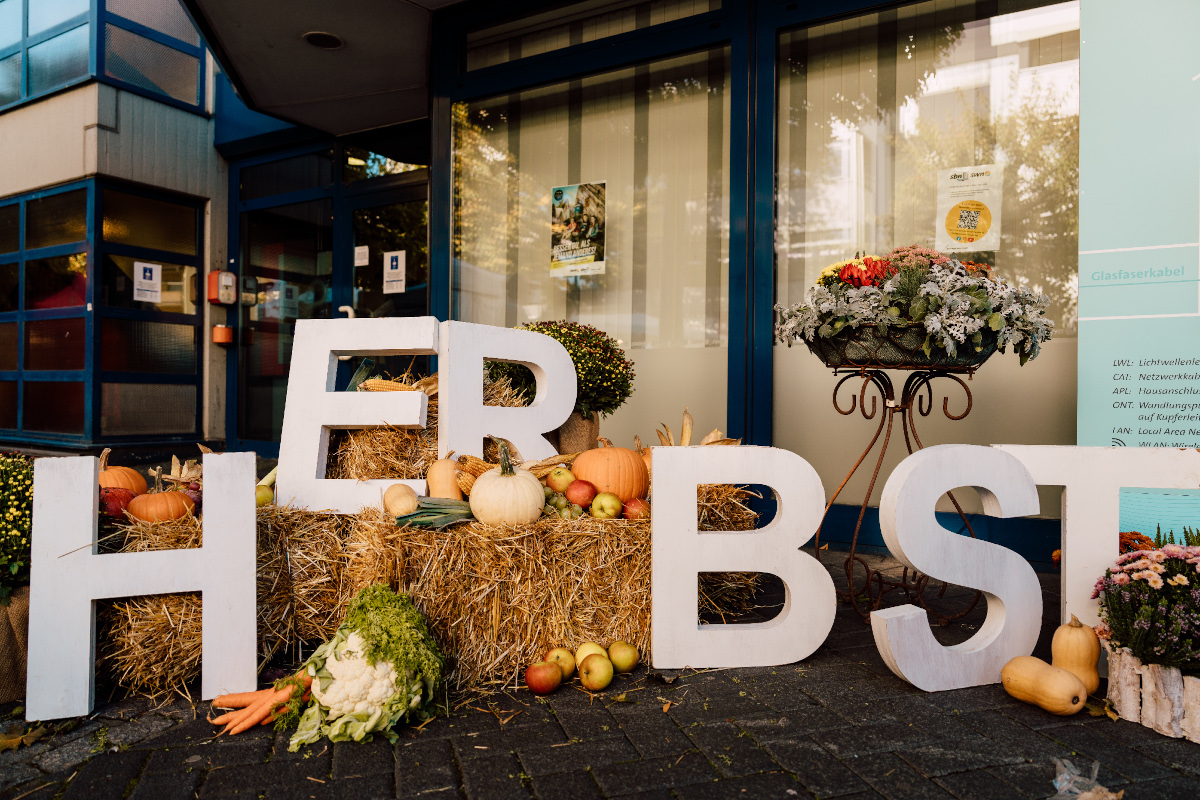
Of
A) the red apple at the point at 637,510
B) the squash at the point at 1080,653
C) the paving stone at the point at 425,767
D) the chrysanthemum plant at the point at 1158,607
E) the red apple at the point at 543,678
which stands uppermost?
the red apple at the point at 637,510

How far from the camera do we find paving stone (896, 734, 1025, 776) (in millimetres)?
1778

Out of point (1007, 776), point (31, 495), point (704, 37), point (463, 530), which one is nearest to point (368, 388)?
point (463, 530)

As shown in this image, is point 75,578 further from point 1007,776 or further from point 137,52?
point 137,52

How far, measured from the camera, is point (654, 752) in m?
1.84

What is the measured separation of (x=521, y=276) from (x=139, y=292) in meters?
4.60

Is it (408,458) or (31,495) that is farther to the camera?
(408,458)

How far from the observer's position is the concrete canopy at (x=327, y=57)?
5117mm

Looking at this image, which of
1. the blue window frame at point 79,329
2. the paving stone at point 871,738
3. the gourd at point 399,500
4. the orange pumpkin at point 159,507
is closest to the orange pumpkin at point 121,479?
the orange pumpkin at point 159,507

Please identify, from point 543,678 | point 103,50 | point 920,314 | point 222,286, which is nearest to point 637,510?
point 543,678

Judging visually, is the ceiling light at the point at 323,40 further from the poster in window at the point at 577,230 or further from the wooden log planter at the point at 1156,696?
the wooden log planter at the point at 1156,696

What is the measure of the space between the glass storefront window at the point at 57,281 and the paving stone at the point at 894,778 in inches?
317

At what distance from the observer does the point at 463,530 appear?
2.37 meters

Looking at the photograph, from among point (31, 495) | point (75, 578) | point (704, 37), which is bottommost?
point (75, 578)

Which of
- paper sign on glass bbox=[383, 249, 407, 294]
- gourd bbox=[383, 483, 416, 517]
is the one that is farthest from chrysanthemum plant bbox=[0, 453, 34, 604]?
paper sign on glass bbox=[383, 249, 407, 294]
